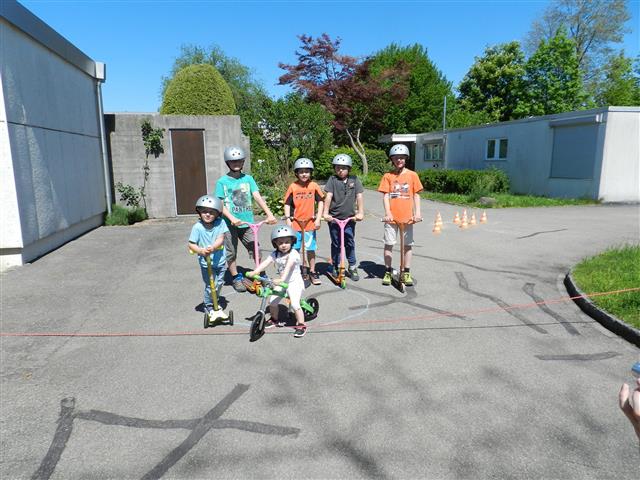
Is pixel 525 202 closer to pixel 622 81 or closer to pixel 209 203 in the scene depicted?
pixel 209 203

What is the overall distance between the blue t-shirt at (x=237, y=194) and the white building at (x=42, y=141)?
4212 millimetres

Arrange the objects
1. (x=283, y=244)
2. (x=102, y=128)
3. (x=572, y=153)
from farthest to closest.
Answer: (x=572, y=153)
(x=102, y=128)
(x=283, y=244)

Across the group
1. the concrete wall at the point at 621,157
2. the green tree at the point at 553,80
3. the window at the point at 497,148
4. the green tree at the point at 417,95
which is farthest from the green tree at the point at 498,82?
the concrete wall at the point at 621,157

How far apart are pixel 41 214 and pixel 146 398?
678 centimetres

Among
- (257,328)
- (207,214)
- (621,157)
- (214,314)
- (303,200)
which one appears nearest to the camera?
(257,328)

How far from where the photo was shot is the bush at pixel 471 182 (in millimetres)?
19431

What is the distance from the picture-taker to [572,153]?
60.2 feet

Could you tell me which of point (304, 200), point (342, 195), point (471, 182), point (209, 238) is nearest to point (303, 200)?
point (304, 200)

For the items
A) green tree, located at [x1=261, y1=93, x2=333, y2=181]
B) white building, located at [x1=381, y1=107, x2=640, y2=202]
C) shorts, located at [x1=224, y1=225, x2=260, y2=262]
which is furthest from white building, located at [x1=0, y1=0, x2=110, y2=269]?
white building, located at [x1=381, y1=107, x2=640, y2=202]

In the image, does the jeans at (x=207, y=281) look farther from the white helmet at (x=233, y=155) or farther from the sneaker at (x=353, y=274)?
the sneaker at (x=353, y=274)

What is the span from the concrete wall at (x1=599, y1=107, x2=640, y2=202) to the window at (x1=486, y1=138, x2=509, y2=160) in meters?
5.63

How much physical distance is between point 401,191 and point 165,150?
32.6ft

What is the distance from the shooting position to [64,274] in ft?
24.9

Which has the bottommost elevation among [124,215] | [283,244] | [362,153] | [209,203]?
[124,215]
